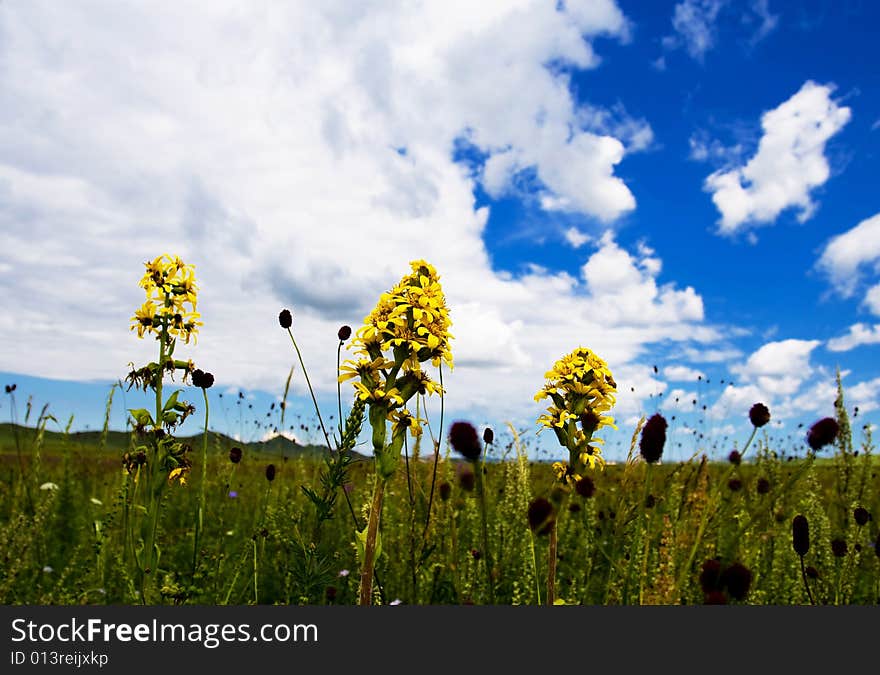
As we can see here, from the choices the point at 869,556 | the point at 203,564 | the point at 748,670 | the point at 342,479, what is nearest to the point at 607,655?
the point at 748,670

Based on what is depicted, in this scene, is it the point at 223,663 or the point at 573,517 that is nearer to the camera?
the point at 223,663

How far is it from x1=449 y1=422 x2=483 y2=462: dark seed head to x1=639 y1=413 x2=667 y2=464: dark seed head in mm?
823

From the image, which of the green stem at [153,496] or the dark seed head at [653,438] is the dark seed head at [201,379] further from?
the dark seed head at [653,438]

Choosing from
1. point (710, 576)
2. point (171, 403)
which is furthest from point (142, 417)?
point (710, 576)

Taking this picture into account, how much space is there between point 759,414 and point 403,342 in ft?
7.75

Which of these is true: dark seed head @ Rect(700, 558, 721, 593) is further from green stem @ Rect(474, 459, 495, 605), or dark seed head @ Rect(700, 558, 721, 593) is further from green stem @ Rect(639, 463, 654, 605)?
green stem @ Rect(474, 459, 495, 605)

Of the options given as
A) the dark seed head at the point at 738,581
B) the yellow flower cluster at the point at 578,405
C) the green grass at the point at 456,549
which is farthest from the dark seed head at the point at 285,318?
the dark seed head at the point at 738,581

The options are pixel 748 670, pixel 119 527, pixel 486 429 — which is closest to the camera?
pixel 748 670

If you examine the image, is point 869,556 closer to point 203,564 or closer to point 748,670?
point 748,670

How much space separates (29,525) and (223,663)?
4.32m

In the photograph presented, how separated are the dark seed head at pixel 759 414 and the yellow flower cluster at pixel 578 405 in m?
0.96

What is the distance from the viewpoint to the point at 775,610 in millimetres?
2500

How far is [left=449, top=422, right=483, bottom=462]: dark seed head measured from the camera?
258cm

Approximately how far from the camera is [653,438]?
291cm
